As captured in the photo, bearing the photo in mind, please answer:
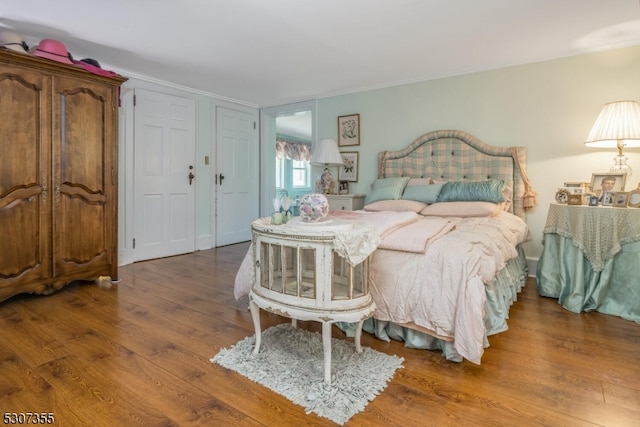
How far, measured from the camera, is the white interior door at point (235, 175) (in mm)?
5137

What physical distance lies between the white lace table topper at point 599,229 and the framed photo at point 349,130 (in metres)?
2.54

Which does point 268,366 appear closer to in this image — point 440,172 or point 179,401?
point 179,401

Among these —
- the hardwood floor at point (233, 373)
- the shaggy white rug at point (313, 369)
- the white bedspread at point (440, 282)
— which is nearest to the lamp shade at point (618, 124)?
the hardwood floor at point (233, 373)

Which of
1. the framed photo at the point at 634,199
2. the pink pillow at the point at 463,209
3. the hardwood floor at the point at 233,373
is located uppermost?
the framed photo at the point at 634,199

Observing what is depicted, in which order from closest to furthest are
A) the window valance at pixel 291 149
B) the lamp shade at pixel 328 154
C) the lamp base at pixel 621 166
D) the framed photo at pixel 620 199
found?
the framed photo at pixel 620 199, the lamp base at pixel 621 166, the lamp shade at pixel 328 154, the window valance at pixel 291 149

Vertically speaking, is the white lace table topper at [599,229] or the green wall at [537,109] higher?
the green wall at [537,109]

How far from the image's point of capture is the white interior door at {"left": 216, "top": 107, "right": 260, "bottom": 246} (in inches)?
202

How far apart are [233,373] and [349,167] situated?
3370 millimetres

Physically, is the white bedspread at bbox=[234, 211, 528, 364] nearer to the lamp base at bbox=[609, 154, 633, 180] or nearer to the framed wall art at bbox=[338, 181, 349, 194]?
the lamp base at bbox=[609, 154, 633, 180]

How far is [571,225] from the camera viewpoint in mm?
2756

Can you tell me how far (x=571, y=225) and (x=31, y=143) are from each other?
4130mm

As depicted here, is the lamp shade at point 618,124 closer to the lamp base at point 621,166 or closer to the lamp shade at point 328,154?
the lamp base at point 621,166

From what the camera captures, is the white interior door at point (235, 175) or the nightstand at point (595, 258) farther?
the white interior door at point (235, 175)

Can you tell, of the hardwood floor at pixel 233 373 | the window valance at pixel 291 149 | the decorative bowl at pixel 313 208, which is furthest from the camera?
the window valance at pixel 291 149
